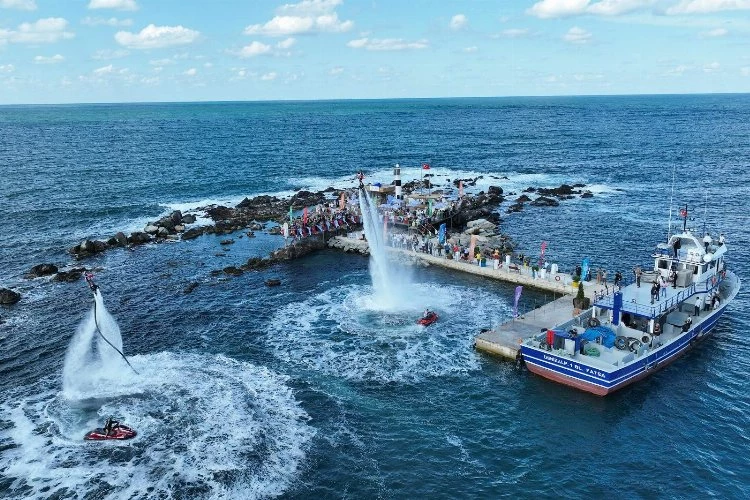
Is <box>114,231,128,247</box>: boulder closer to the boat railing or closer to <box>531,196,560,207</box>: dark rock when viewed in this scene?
the boat railing

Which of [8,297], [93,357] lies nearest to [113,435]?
[93,357]

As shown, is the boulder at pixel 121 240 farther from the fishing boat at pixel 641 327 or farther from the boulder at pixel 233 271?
the fishing boat at pixel 641 327

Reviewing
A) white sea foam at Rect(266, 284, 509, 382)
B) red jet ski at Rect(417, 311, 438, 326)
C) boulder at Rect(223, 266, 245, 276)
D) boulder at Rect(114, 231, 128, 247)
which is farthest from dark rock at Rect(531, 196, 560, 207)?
boulder at Rect(114, 231, 128, 247)

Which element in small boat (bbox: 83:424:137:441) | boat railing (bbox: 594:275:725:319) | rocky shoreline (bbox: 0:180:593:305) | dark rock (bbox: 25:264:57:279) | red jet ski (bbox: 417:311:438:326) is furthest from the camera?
rocky shoreline (bbox: 0:180:593:305)

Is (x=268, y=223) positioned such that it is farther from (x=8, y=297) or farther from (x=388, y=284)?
(x=8, y=297)

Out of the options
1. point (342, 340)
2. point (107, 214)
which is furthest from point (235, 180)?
point (342, 340)

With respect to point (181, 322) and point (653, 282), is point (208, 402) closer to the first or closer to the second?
point (181, 322)
